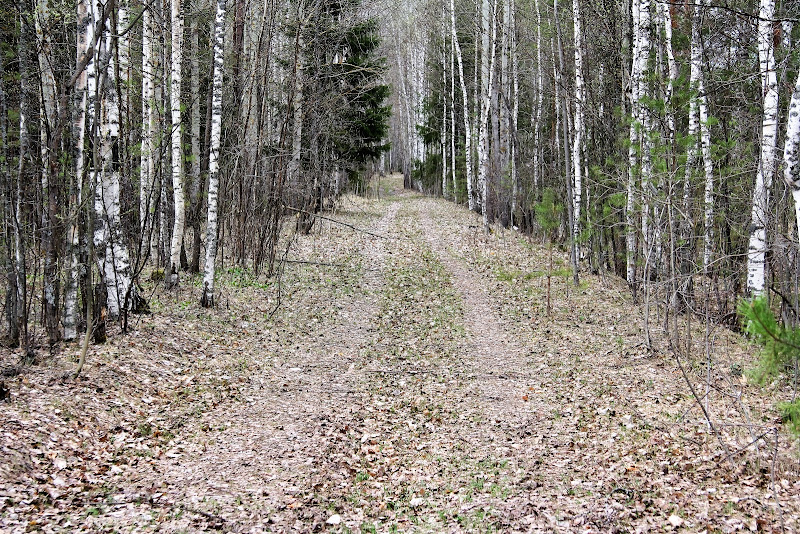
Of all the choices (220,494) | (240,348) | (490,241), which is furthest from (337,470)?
(490,241)

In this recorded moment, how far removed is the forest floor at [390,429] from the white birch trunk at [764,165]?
3.78 feet

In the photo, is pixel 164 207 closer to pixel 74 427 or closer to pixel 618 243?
pixel 74 427

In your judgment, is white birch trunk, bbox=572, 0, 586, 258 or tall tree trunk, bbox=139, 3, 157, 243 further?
white birch trunk, bbox=572, 0, 586, 258

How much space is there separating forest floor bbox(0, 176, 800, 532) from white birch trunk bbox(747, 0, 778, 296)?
1.15 metres

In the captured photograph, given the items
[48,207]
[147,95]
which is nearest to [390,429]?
[48,207]

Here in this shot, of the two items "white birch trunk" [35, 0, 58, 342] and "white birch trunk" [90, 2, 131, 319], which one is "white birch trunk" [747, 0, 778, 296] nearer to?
"white birch trunk" [90, 2, 131, 319]

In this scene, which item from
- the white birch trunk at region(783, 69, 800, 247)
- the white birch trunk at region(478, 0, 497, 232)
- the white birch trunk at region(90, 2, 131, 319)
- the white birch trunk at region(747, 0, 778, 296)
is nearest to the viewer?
the white birch trunk at region(783, 69, 800, 247)

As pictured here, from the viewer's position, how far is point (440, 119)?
33.9 m

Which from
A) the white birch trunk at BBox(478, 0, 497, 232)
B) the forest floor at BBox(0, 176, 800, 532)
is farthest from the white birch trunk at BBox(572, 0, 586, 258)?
the white birch trunk at BBox(478, 0, 497, 232)

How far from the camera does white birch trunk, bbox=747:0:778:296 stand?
23.6 feet

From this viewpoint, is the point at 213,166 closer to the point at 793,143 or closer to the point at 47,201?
the point at 47,201

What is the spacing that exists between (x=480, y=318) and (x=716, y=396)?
5423mm

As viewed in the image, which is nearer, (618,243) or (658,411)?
(658,411)

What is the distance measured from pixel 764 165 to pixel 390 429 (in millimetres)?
5928
